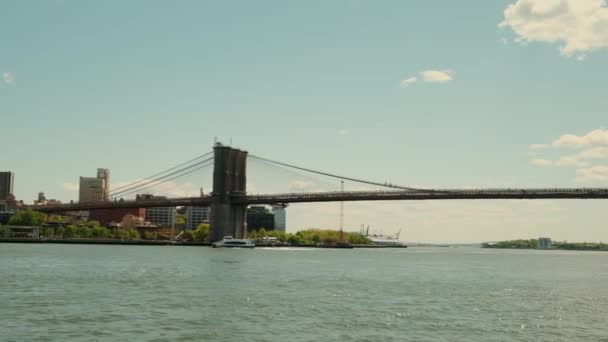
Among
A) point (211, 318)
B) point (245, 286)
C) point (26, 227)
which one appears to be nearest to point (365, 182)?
point (26, 227)

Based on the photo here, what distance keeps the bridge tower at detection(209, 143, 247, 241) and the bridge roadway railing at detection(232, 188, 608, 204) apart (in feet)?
6.86

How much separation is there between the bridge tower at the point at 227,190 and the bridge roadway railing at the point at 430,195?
82.3 inches

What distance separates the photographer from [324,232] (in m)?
195

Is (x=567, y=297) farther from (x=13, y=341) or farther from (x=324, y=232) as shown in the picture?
(x=324, y=232)

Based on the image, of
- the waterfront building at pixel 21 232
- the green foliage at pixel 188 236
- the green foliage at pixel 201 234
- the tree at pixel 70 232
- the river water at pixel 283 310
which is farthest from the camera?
the green foliage at pixel 188 236

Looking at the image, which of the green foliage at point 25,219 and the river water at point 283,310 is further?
the green foliage at point 25,219

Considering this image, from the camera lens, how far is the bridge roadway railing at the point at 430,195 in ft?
297

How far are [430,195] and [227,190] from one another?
32.1 meters

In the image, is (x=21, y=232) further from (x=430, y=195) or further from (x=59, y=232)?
(x=430, y=195)

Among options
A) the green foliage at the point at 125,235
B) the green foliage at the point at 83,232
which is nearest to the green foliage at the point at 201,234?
the green foliage at the point at 125,235

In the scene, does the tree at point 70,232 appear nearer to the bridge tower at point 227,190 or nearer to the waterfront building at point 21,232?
the waterfront building at point 21,232

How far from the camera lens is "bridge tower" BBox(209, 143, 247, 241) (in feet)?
361

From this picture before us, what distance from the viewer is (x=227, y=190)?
111 m

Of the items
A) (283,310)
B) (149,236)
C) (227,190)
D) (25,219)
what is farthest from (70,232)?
(283,310)
